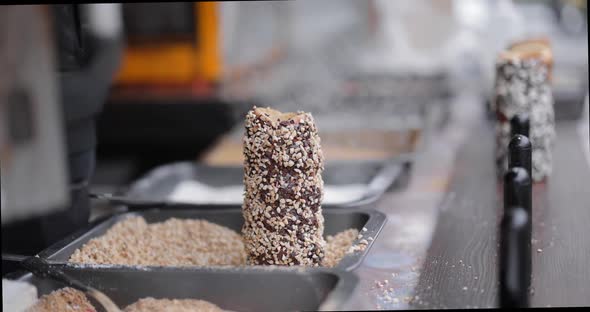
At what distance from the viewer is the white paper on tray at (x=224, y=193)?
2.01 metres

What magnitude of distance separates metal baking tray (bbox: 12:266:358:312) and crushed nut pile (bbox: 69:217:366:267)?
0.12m

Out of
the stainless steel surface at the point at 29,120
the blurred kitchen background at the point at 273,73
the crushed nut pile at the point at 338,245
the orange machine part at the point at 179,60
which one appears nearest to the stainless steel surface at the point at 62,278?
the stainless steel surface at the point at 29,120

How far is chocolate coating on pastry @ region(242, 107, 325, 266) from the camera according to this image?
53.0 inches

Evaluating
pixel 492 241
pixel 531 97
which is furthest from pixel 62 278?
pixel 531 97

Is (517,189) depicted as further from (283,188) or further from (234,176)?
(234,176)

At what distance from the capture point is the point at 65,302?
1.34m

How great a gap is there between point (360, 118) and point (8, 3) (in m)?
1.85

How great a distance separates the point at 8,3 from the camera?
4.88 feet

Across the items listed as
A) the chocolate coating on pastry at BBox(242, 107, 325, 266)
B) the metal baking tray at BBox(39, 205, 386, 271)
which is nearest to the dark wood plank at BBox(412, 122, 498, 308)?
the metal baking tray at BBox(39, 205, 386, 271)

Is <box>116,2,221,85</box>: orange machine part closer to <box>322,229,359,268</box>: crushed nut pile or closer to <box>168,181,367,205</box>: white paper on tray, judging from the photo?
<box>168,181,367,205</box>: white paper on tray

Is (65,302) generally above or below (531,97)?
below

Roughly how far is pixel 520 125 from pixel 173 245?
2.95ft

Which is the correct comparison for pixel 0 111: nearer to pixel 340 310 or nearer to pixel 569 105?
pixel 340 310

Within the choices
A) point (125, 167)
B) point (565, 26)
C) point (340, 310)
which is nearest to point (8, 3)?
point (340, 310)
